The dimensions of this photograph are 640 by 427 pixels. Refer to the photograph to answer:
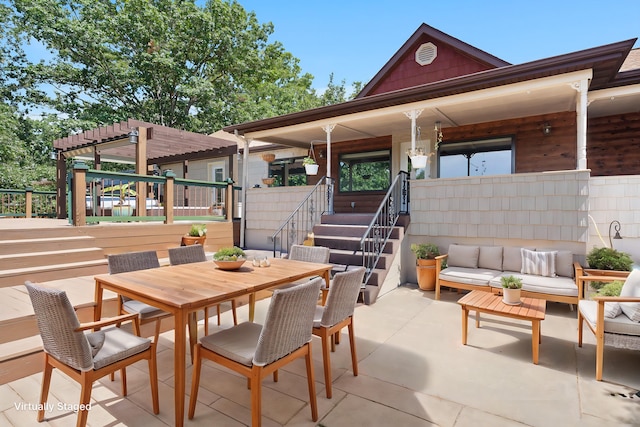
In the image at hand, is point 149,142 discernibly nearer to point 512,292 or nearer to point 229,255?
point 229,255

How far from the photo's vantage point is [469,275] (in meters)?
5.19

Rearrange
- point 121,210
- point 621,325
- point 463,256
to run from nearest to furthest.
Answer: point 621,325 < point 463,256 < point 121,210

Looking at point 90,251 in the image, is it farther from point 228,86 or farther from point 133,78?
point 228,86

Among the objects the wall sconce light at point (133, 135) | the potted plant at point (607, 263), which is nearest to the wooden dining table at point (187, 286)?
the potted plant at point (607, 263)

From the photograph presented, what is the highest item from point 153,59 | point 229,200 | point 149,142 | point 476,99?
point 153,59

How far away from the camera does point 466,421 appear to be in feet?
7.61

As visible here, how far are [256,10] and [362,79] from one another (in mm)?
12234

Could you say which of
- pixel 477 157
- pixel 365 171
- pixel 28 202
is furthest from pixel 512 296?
pixel 28 202

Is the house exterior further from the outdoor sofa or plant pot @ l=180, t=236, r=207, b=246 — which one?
plant pot @ l=180, t=236, r=207, b=246

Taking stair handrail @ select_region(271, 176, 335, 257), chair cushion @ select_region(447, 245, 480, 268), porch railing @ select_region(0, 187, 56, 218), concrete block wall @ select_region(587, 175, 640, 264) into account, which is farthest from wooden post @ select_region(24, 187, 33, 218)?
concrete block wall @ select_region(587, 175, 640, 264)

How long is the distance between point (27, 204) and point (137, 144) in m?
4.71

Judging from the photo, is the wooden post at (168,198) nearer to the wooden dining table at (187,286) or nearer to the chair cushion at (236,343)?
the wooden dining table at (187,286)

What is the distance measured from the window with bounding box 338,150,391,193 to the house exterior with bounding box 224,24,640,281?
4cm

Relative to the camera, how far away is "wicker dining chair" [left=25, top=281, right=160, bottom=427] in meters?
1.98
